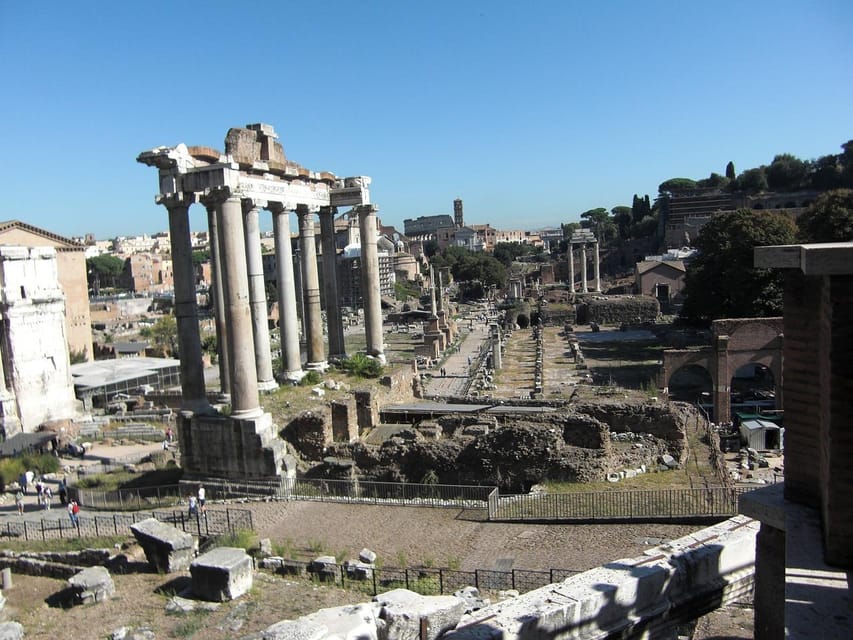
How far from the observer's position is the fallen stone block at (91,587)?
1167cm

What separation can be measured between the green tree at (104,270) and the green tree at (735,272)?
11046cm

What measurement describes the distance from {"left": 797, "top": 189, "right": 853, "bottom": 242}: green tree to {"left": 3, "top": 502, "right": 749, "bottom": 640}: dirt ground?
3147 cm

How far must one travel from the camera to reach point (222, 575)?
436 inches

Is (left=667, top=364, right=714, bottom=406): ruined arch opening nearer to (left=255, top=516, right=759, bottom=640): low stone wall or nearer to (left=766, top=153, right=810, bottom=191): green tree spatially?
(left=255, top=516, right=759, bottom=640): low stone wall

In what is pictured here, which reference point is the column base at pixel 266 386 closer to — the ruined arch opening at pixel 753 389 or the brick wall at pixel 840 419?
the brick wall at pixel 840 419

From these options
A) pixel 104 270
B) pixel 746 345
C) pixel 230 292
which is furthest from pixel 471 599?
pixel 104 270

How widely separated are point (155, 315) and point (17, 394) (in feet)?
193

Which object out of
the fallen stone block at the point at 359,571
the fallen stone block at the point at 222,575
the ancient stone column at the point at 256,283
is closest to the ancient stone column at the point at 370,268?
the ancient stone column at the point at 256,283

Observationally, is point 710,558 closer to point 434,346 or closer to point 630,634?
point 630,634

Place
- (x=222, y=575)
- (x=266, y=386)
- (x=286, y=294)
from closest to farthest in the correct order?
(x=222, y=575) → (x=266, y=386) → (x=286, y=294)

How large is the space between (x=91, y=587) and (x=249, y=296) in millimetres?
8366

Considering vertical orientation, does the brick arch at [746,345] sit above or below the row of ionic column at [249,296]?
below

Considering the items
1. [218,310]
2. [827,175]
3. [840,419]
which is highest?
[827,175]

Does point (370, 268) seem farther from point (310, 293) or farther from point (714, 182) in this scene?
point (714, 182)
